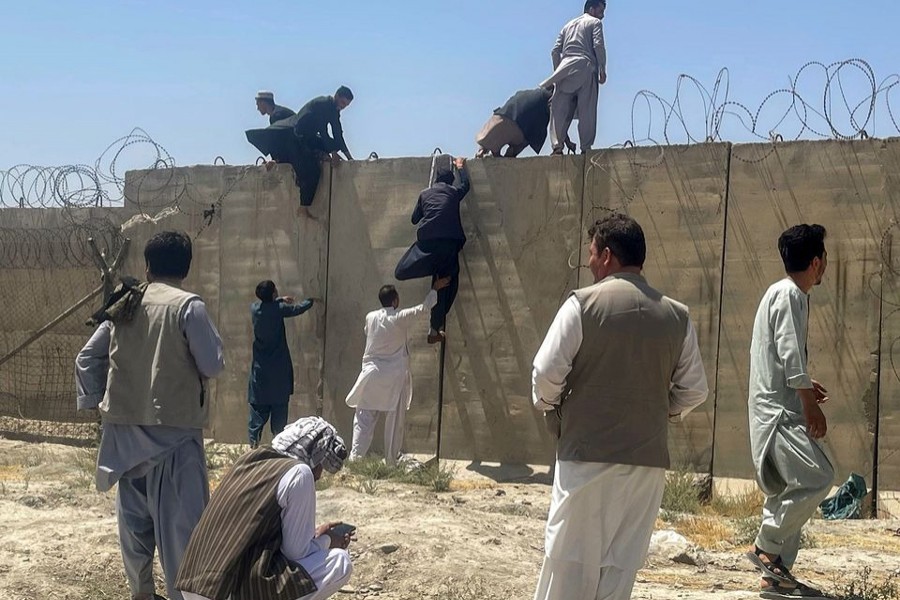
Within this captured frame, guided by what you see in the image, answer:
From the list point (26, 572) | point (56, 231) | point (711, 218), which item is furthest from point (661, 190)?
point (56, 231)

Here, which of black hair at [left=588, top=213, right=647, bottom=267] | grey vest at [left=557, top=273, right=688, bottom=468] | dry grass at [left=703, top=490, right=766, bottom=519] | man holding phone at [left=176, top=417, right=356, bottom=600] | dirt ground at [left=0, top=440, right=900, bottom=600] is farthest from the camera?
dry grass at [left=703, top=490, right=766, bottom=519]

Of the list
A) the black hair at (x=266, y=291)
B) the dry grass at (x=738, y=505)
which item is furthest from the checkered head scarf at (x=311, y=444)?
the black hair at (x=266, y=291)

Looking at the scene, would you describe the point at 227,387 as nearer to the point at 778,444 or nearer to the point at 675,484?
the point at 675,484

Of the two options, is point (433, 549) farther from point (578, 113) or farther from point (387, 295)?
point (578, 113)

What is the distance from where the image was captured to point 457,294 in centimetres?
973

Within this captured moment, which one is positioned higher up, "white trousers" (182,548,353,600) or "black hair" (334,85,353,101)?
"black hair" (334,85,353,101)

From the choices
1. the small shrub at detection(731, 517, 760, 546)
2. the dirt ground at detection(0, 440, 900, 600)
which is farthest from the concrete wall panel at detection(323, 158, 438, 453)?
the small shrub at detection(731, 517, 760, 546)

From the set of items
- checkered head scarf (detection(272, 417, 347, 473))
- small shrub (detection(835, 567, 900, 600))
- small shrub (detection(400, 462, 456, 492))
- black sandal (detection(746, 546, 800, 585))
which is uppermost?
checkered head scarf (detection(272, 417, 347, 473))

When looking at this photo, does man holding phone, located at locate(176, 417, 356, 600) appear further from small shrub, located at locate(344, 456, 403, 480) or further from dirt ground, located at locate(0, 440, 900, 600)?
small shrub, located at locate(344, 456, 403, 480)

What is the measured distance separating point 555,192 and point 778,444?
427 cm

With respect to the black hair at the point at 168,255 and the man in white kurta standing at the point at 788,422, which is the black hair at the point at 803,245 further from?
the black hair at the point at 168,255

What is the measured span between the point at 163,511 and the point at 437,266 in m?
5.01

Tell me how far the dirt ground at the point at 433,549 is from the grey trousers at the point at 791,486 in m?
0.28

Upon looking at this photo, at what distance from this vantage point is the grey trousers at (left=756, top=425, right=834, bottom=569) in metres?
5.33
